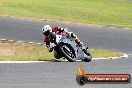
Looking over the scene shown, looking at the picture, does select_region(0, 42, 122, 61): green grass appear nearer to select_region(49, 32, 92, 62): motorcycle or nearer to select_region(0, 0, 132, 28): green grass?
select_region(49, 32, 92, 62): motorcycle

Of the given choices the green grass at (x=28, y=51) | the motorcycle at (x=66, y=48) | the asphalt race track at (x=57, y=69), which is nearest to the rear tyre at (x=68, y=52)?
the motorcycle at (x=66, y=48)

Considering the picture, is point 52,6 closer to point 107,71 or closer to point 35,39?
point 35,39

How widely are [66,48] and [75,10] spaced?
22.3 m

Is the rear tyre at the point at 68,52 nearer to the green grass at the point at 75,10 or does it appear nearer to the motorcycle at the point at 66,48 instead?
the motorcycle at the point at 66,48

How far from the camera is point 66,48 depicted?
55.8 feet

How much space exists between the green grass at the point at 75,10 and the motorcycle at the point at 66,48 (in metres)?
17.0

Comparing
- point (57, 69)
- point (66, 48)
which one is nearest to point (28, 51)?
point (66, 48)

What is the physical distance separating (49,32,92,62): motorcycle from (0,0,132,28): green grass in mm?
17036

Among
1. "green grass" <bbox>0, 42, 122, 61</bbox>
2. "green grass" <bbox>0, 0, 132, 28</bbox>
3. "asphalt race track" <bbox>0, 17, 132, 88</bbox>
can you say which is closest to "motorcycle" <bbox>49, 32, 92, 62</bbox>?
"asphalt race track" <bbox>0, 17, 132, 88</bbox>

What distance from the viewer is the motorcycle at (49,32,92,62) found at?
1694cm

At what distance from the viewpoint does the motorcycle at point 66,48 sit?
1694 cm

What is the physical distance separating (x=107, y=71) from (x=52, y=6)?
2664cm

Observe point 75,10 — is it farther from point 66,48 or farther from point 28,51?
point 66,48

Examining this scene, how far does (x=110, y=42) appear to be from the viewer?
27.1m
